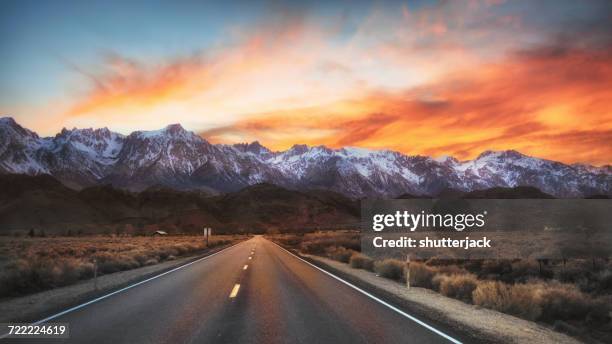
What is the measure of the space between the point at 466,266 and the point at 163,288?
59.1ft

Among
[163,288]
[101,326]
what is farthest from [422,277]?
[101,326]

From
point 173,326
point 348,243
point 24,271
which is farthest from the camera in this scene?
point 348,243

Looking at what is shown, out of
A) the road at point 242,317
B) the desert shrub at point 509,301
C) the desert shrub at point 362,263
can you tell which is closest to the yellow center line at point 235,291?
the road at point 242,317

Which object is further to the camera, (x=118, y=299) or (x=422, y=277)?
(x=422, y=277)

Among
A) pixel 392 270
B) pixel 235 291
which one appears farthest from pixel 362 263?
pixel 235 291

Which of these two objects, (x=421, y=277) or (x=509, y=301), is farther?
(x=421, y=277)

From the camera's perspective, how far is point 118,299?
1398 centimetres

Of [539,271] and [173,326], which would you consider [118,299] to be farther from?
[539,271]

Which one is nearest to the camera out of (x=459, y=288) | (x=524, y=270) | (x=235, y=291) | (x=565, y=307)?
(x=565, y=307)

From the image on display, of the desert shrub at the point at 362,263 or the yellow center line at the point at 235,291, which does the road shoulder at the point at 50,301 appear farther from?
the desert shrub at the point at 362,263

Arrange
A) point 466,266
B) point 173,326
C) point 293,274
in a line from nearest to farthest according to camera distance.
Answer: point 173,326
point 293,274
point 466,266

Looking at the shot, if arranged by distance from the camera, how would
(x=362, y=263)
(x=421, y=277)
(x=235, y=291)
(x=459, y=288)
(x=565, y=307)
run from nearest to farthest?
(x=565, y=307), (x=235, y=291), (x=459, y=288), (x=421, y=277), (x=362, y=263)

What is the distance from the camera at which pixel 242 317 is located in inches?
431

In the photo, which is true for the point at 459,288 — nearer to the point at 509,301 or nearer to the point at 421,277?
the point at 509,301
